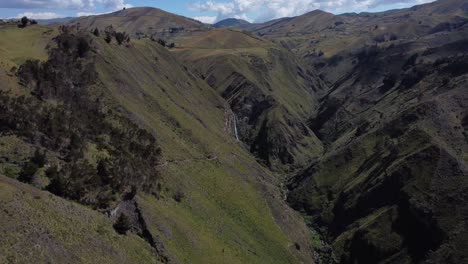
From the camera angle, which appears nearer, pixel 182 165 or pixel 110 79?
pixel 182 165

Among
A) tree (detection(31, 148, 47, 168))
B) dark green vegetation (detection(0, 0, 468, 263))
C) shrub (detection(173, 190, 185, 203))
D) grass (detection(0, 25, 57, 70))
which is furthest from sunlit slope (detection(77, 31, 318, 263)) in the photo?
tree (detection(31, 148, 47, 168))

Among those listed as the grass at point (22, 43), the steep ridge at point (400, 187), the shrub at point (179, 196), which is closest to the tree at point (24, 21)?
the grass at point (22, 43)

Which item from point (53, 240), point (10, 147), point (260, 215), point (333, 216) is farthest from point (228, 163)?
point (53, 240)

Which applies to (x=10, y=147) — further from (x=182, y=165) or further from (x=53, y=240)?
(x=182, y=165)

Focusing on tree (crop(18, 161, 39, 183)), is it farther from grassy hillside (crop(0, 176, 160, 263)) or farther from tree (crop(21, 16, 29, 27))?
tree (crop(21, 16, 29, 27))

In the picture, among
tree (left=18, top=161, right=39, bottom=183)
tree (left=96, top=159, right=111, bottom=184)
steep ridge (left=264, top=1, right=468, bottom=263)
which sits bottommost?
steep ridge (left=264, top=1, right=468, bottom=263)

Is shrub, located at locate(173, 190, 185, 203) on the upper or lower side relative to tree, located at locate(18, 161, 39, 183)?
lower

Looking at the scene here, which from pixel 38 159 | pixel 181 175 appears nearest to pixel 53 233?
pixel 38 159
